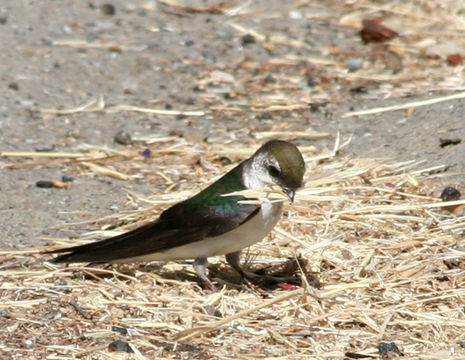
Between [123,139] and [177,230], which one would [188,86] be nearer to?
[123,139]

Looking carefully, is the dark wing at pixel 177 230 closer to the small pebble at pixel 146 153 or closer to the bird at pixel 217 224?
the bird at pixel 217 224

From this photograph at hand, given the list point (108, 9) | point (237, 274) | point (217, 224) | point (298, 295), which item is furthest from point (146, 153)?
point (108, 9)

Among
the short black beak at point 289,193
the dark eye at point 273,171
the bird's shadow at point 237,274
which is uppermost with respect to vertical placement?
the dark eye at point 273,171

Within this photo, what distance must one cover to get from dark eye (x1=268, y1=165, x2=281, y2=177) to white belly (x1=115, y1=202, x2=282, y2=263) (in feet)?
0.54

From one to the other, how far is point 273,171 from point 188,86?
4.55 meters

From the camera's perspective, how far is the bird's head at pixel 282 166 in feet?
18.9

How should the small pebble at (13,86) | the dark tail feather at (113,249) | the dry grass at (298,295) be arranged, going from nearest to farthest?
the dry grass at (298,295), the dark tail feather at (113,249), the small pebble at (13,86)

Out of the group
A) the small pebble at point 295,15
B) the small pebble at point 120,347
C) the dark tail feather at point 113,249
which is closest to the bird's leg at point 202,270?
the dark tail feather at point 113,249

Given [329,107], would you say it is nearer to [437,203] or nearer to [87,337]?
[437,203]

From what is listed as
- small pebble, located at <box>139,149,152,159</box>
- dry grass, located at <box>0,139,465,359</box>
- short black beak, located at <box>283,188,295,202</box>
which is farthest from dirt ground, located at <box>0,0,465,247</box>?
short black beak, located at <box>283,188,295,202</box>

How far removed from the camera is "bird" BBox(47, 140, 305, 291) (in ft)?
19.0

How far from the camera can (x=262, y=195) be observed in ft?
18.9

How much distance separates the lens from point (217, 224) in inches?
231

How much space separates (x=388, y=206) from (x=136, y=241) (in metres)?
1.90
